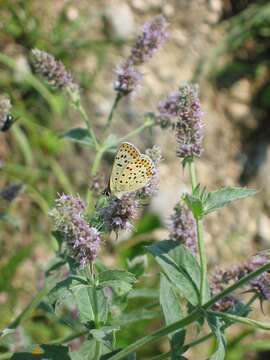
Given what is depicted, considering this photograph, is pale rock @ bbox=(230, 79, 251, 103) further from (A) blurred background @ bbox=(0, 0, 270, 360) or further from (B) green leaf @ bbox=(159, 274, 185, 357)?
(B) green leaf @ bbox=(159, 274, 185, 357)

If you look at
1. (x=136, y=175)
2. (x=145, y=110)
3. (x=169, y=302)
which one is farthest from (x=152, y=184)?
(x=145, y=110)

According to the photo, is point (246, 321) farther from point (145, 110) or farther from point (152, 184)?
point (145, 110)

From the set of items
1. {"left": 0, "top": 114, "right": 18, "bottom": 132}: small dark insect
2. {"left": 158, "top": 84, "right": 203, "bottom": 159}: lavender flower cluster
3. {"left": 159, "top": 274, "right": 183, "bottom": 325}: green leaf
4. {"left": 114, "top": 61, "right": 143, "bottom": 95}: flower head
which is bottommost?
{"left": 159, "top": 274, "right": 183, "bottom": 325}: green leaf

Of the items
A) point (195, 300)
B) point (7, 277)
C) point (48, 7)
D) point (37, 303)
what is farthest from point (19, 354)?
point (48, 7)

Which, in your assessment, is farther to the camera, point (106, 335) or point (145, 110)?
point (145, 110)

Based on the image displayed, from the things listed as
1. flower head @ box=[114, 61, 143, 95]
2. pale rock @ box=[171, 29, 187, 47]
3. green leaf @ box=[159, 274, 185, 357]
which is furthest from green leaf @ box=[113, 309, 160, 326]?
pale rock @ box=[171, 29, 187, 47]

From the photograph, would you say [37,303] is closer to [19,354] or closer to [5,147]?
[19,354]
